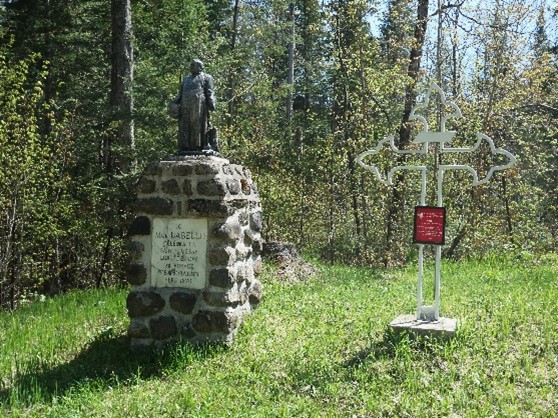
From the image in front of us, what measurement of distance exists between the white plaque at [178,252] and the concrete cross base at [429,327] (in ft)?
6.26

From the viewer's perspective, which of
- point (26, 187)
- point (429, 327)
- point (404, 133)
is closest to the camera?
point (429, 327)

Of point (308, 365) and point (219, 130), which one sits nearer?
point (308, 365)

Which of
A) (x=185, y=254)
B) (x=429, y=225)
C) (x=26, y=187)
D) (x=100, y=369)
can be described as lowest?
(x=100, y=369)

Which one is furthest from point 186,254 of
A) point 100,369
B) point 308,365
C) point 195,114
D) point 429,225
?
point 429,225

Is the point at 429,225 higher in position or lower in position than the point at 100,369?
higher

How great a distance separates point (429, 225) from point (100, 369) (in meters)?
3.28

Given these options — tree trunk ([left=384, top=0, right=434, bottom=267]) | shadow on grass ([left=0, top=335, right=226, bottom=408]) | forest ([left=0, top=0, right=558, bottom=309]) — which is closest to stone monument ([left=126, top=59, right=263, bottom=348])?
shadow on grass ([left=0, top=335, right=226, bottom=408])

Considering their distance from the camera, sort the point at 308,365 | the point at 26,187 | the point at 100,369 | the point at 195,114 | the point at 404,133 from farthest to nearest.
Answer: the point at 404,133 < the point at 26,187 < the point at 195,114 < the point at 100,369 < the point at 308,365

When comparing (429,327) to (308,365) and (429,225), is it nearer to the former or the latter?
(429,225)

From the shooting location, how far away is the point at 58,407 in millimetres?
4312

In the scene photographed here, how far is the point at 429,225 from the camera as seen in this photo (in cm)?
494

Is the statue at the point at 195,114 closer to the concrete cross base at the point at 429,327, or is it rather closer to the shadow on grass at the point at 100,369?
the shadow on grass at the point at 100,369

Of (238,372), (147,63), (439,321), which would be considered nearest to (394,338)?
(439,321)

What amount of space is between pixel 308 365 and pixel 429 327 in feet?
3.59
